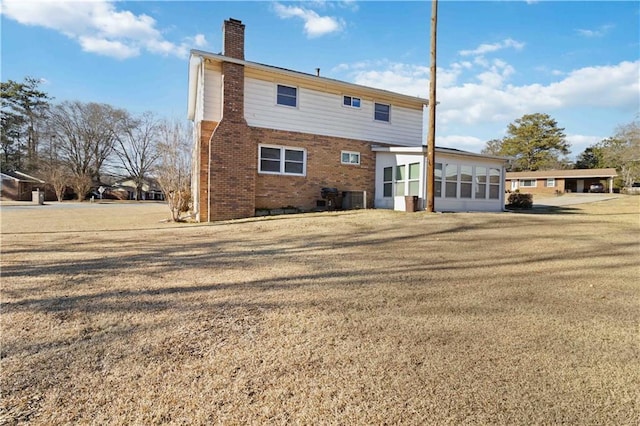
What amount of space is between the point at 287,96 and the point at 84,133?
142 feet

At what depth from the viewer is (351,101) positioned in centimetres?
1525

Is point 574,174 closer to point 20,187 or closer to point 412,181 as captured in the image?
point 412,181

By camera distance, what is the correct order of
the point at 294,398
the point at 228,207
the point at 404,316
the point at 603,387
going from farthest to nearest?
the point at 228,207 < the point at 404,316 < the point at 603,387 < the point at 294,398

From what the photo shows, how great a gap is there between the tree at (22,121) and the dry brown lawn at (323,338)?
5111cm

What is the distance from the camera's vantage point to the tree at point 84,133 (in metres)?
44.0

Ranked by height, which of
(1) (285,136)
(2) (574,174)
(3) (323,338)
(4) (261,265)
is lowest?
(3) (323,338)

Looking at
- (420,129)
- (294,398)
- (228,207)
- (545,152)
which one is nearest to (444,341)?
(294,398)

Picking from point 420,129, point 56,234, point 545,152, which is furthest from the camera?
point 545,152

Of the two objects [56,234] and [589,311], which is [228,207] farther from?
[589,311]

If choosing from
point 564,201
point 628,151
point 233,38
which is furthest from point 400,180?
point 628,151

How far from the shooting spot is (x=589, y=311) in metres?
3.47

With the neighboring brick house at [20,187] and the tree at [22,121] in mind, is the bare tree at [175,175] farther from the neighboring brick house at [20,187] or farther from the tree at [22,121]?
the tree at [22,121]

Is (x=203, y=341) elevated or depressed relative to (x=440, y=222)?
depressed

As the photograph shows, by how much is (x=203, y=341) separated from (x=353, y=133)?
13365 mm
